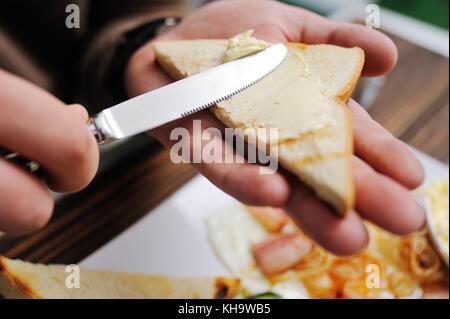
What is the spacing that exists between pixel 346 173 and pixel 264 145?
0.56 ft

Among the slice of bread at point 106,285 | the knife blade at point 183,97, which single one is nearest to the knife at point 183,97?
the knife blade at point 183,97

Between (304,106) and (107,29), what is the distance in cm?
81

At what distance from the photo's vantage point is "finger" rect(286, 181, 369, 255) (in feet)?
2.19

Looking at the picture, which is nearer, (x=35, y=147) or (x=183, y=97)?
(x=35, y=147)

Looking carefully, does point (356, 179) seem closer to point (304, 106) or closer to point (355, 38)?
point (304, 106)

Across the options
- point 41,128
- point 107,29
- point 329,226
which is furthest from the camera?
point 107,29

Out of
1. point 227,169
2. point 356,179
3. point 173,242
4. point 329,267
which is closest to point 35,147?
point 227,169

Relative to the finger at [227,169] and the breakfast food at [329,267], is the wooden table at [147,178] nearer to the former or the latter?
the breakfast food at [329,267]

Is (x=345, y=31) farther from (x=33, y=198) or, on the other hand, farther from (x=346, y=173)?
(x=33, y=198)

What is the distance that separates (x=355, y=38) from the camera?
0.97 metres

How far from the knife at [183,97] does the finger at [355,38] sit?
124 millimetres

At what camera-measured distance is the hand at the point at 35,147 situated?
0.57m

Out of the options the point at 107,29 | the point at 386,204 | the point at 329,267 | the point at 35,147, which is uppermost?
the point at 35,147

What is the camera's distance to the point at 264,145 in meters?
0.82
